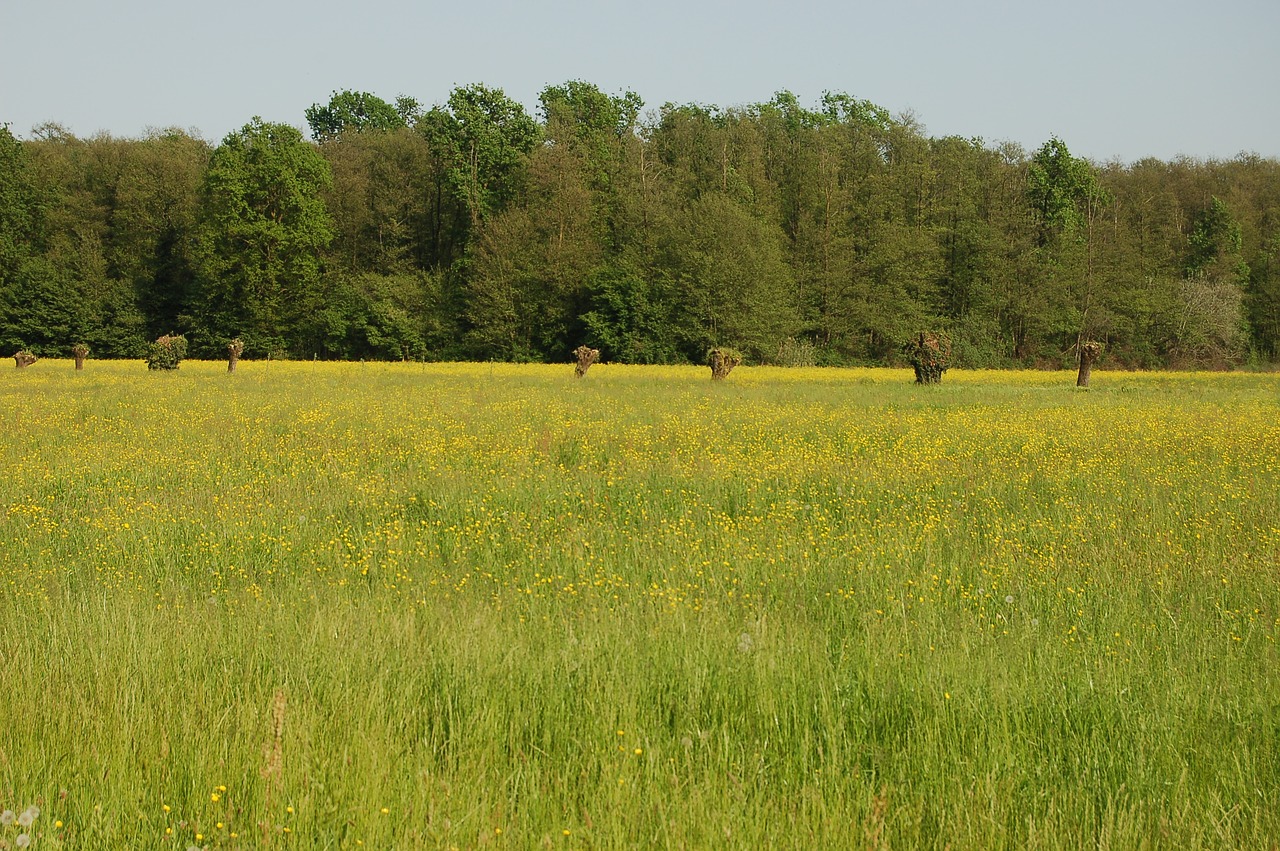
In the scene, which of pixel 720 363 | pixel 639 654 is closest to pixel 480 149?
pixel 720 363

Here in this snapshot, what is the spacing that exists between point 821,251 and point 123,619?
57639mm

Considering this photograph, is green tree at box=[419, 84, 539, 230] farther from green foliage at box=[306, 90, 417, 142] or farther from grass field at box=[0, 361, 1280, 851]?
grass field at box=[0, 361, 1280, 851]

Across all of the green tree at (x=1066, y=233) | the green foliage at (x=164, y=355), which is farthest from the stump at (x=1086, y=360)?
the green foliage at (x=164, y=355)

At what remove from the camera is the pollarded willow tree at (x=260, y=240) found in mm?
57469

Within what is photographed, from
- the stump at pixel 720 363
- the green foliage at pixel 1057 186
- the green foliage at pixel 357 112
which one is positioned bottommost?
the stump at pixel 720 363

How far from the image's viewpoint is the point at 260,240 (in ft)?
190

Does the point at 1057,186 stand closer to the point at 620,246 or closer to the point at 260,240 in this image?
the point at 620,246

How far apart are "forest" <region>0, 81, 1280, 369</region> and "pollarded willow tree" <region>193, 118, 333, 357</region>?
0.16 meters

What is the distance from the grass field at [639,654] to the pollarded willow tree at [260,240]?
1949 inches

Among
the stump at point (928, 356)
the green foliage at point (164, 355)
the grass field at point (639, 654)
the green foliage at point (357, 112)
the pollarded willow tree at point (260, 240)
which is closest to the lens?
the grass field at point (639, 654)

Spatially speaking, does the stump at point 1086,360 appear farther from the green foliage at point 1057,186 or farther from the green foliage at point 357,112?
the green foliage at point 357,112

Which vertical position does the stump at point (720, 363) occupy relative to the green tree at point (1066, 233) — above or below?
below

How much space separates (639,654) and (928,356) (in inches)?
1156

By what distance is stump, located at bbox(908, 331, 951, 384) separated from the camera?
32344 mm
